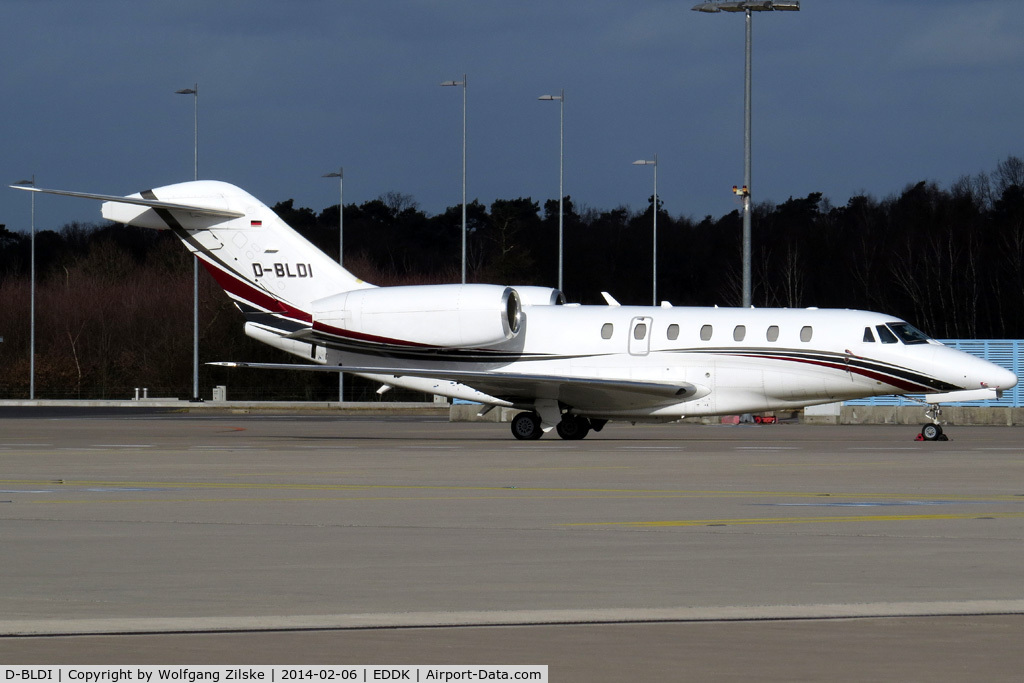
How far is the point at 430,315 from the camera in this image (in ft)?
101

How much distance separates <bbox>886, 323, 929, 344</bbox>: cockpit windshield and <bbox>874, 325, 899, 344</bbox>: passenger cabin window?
11 centimetres

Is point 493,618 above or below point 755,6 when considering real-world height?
below

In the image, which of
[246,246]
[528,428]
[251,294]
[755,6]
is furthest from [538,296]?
[755,6]

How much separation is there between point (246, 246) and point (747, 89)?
53.2ft

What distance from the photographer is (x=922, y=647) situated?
6.74 m

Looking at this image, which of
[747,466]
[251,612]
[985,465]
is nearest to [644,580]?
[251,612]

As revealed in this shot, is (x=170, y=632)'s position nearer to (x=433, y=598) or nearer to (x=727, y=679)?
(x=433, y=598)

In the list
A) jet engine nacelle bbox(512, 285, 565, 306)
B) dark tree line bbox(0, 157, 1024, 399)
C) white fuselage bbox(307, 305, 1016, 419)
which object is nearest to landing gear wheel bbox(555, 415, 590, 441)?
white fuselage bbox(307, 305, 1016, 419)

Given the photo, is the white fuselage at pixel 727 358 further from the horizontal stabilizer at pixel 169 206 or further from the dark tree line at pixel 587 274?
the dark tree line at pixel 587 274

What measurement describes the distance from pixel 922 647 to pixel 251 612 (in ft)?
11.2

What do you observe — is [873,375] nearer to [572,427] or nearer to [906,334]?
[906,334]

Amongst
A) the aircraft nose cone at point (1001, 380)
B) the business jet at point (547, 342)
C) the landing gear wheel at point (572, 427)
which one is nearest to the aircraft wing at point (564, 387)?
the business jet at point (547, 342)

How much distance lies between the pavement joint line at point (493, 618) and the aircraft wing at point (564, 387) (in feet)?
69.0

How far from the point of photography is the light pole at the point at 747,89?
137 feet
